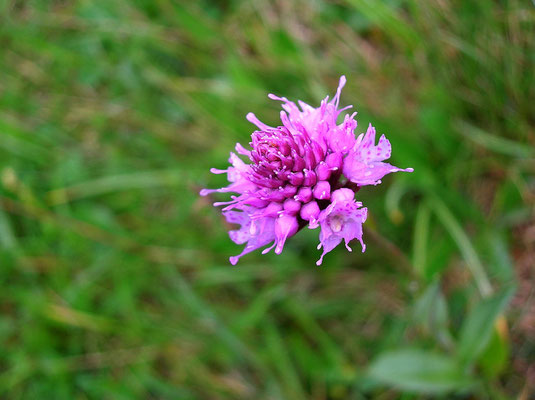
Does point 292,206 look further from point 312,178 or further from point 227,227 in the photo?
point 227,227

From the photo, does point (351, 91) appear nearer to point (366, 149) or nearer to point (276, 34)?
point (276, 34)

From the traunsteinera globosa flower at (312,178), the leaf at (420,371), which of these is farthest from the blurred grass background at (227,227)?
the traunsteinera globosa flower at (312,178)

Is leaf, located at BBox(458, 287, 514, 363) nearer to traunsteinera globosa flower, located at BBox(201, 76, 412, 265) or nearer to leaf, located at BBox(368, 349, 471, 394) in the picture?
leaf, located at BBox(368, 349, 471, 394)

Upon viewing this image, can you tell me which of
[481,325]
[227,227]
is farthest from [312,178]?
[227,227]

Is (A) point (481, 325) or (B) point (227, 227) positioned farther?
(B) point (227, 227)

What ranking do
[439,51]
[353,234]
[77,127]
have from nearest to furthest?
[353,234] → [439,51] → [77,127]

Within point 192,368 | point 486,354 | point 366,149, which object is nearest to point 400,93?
point 486,354
